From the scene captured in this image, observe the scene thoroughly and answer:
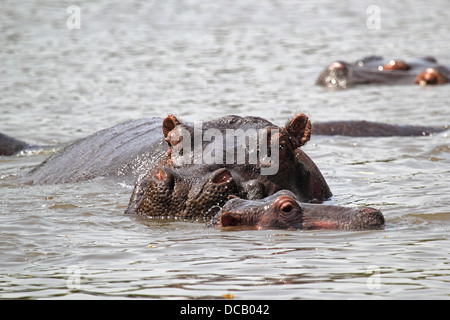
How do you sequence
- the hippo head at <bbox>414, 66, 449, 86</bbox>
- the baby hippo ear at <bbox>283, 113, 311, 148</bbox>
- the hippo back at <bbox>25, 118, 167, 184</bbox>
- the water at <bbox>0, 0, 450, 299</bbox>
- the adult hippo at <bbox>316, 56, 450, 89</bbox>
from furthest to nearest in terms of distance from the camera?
the adult hippo at <bbox>316, 56, 450, 89</bbox> < the hippo head at <bbox>414, 66, 449, 86</bbox> < the hippo back at <bbox>25, 118, 167, 184</bbox> < the baby hippo ear at <bbox>283, 113, 311, 148</bbox> < the water at <bbox>0, 0, 450, 299</bbox>

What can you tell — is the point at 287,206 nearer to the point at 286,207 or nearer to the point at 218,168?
the point at 286,207

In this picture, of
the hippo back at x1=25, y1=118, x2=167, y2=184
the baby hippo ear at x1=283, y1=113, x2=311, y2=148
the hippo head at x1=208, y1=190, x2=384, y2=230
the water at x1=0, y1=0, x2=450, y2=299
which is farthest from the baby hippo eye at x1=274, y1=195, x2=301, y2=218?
the hippo back at x1=25, y1=118, x2=167, y2=184

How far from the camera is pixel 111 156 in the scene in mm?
8500

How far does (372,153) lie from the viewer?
10734mm

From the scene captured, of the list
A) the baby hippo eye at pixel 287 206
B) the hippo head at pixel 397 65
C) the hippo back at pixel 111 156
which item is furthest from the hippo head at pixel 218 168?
the hippo head at pixel 397 65

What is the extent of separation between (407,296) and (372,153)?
586 centimetres

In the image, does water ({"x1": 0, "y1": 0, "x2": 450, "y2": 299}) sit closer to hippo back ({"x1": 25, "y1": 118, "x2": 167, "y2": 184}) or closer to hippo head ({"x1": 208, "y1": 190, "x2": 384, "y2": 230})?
hippo head ({"x1": 208, "y1": 190, "x2": 384, "y2": 230})

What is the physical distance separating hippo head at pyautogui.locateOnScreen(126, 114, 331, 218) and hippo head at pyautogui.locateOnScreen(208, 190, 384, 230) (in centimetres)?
19

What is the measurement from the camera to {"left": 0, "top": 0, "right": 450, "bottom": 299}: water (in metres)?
5.42

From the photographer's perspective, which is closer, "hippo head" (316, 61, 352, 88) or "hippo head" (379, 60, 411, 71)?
"hippo head" (316, 61, 352, 88)

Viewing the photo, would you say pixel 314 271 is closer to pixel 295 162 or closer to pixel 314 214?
pixel 314 214

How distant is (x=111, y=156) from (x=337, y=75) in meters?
9.27

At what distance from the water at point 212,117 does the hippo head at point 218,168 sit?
0.18 m

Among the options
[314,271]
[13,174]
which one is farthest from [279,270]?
[13,174]
